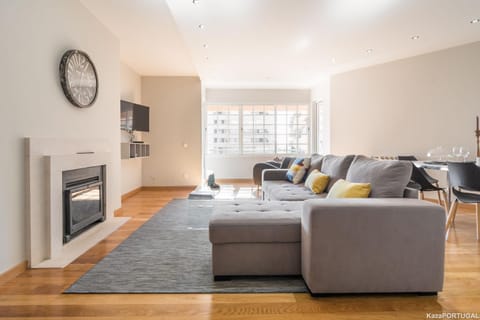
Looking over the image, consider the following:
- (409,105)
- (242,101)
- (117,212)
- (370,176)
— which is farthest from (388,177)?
A: (242,101)

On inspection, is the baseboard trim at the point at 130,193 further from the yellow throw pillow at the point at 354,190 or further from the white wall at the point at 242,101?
the yellow throw pillow at the point at 354,190

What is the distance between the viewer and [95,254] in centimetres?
280

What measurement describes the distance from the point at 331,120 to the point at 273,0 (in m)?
4.02

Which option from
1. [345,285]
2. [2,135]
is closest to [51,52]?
[2,135]

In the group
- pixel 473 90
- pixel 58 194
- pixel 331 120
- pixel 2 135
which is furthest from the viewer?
pixel 331 120

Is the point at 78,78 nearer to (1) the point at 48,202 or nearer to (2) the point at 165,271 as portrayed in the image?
(1) the point at 48,202

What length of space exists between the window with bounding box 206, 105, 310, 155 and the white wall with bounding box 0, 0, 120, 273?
505cm

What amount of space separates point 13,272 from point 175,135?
4822mm

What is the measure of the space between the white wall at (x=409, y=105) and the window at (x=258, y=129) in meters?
1.75

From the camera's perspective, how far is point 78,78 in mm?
3182

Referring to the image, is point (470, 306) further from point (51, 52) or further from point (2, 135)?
point (51, 52)

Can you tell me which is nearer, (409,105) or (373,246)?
(373,246)

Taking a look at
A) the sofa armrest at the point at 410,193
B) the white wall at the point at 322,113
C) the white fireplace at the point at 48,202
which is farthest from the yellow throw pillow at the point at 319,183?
the white wall at the point at 322,113

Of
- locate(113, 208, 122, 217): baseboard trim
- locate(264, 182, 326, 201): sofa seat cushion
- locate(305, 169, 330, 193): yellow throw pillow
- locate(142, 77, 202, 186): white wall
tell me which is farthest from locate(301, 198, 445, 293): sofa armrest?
locate(142, 77, 202, 186): white wall
